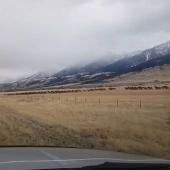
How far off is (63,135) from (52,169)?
17215 millimetres

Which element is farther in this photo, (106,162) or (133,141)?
(133,141)

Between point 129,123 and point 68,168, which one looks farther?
point 129,123

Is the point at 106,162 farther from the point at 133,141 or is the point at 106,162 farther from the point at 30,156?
the point at 133,141

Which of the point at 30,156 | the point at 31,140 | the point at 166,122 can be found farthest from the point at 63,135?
the point at 30,156

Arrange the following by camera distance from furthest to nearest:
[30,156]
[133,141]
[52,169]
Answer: [133,141]
[30,156]
[52,169]

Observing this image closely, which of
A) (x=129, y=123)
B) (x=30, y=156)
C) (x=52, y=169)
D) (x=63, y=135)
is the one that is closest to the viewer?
(x=52, y=169)

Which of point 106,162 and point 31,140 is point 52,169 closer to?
point 106,162

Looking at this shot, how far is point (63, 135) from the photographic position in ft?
68.8

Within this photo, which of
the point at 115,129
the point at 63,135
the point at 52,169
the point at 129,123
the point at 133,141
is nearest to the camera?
the point at 52,169

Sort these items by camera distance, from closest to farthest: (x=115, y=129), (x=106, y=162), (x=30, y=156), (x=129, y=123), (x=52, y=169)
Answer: (x=52, y=169) → (x=106, y=162) → (x=30, y=156) → (x=115, y=129) → (x=129, y=123)

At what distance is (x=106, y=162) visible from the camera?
4172 millimetres

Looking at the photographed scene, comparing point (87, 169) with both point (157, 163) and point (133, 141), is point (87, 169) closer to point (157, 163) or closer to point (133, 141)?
point (157, 163)

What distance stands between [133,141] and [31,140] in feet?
13.0

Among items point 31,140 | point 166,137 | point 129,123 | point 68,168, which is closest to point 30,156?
point 68,168
